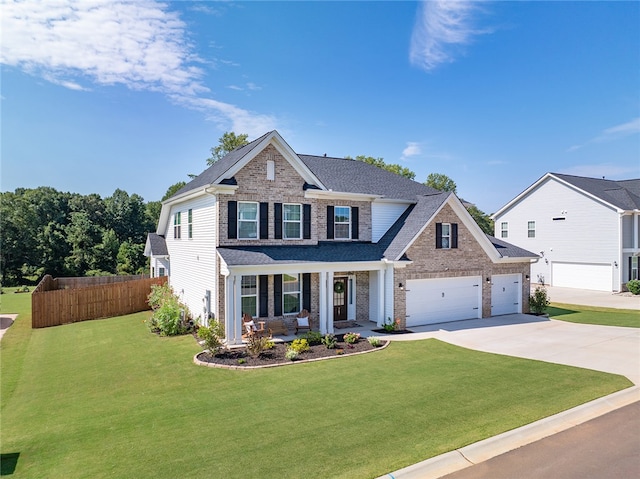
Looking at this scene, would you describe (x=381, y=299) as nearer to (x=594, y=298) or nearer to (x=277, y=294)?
(x=277, y=294)

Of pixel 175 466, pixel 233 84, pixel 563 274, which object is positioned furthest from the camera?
pixel 563 274

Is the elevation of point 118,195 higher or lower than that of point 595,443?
higher

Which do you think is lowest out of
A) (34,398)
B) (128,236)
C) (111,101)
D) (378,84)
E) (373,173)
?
(34,398)

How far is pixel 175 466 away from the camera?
6379mm

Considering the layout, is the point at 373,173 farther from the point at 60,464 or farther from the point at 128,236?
the point at 128,236

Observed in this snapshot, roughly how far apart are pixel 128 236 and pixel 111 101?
132ft

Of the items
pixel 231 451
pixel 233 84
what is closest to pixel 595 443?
pixel 231 451

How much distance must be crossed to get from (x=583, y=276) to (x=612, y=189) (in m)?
8.56

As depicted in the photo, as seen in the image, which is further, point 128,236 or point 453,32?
point 128,236

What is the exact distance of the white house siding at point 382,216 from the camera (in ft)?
65.0

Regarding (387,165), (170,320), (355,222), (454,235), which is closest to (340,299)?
(355,222)

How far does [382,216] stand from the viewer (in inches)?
790

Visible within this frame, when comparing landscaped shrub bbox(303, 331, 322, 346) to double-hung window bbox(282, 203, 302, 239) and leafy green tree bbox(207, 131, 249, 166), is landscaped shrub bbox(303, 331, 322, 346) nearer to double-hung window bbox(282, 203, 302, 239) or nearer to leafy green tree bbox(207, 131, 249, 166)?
double-hung window bbox(282, 203, 302, 239)

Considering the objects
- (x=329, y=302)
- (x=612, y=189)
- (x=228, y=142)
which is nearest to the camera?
(x=329, y=302)
